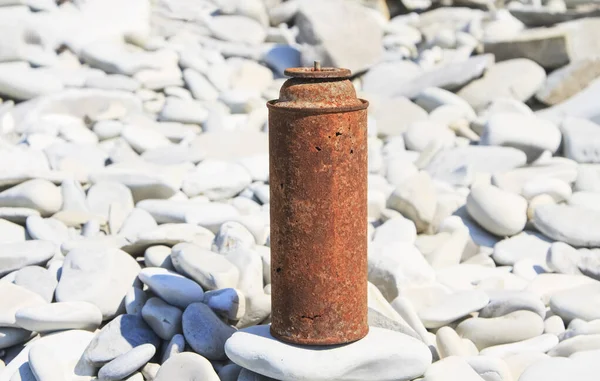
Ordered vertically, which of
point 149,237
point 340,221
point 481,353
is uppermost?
point 340,221

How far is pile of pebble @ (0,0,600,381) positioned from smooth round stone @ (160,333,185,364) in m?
0.02

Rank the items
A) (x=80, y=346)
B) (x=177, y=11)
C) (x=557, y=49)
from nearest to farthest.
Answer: (x=80, y=346) < (x=557, y=49) < (x=177, y=11)

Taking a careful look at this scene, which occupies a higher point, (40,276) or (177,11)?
(177,11)

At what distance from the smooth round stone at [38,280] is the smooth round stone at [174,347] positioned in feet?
2.30

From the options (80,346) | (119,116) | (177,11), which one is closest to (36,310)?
(80,346)

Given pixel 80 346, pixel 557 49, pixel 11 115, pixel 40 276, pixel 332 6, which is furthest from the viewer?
pixel 332 6

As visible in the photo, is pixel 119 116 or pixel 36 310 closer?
pixel 36 310

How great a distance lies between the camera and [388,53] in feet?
31.7

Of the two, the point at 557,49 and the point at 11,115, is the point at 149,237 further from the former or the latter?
the point at 557,49

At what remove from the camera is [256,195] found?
5738 millimetres

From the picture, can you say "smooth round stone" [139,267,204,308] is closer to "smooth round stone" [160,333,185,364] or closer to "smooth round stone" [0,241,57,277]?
"smooth round stone" [160,333,185,364]

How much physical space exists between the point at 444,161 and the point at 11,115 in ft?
10.8

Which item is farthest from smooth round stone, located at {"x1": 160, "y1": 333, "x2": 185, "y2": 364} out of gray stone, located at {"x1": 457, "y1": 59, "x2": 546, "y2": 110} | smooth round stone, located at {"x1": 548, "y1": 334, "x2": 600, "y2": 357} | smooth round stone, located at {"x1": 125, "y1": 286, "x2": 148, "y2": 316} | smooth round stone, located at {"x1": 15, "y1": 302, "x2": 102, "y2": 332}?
gray stone, located at {"x1": 457, "y1": 59, "x2": 546, "y2": 110}

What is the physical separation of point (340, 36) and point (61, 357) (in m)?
5.84
